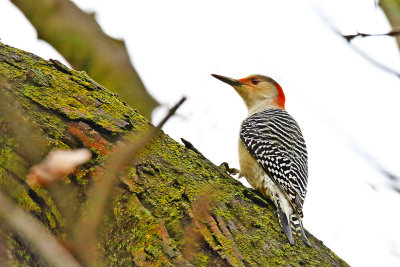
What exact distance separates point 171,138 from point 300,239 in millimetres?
1230

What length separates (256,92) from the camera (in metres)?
7.39

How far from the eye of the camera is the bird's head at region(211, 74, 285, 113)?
734cm

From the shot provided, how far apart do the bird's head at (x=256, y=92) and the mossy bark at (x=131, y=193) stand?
11.7ft

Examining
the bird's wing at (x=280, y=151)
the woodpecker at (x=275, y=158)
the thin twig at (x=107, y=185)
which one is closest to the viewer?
the thin twig at (x=107, y=185)

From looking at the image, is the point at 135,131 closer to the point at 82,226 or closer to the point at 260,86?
the point at 82,226

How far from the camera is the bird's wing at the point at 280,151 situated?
5.10 m

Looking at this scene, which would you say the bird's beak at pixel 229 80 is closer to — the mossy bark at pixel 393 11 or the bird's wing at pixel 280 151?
the bird's wing at pixel 280 151

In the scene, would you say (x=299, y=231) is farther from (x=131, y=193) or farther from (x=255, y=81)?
(x=255, y=81)

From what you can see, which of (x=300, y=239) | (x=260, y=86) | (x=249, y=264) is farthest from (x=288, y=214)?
(x=260, y=86)

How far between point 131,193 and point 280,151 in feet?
9.17

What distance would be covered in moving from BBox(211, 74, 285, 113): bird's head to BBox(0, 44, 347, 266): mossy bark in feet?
11.7

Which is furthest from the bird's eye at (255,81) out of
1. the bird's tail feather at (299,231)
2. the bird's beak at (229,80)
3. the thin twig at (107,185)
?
the thin twig at (107,185)

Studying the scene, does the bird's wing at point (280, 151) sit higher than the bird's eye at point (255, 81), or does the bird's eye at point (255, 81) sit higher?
the bird's eye at point (255, 81)

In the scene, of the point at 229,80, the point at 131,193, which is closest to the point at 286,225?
the point at 131,193
